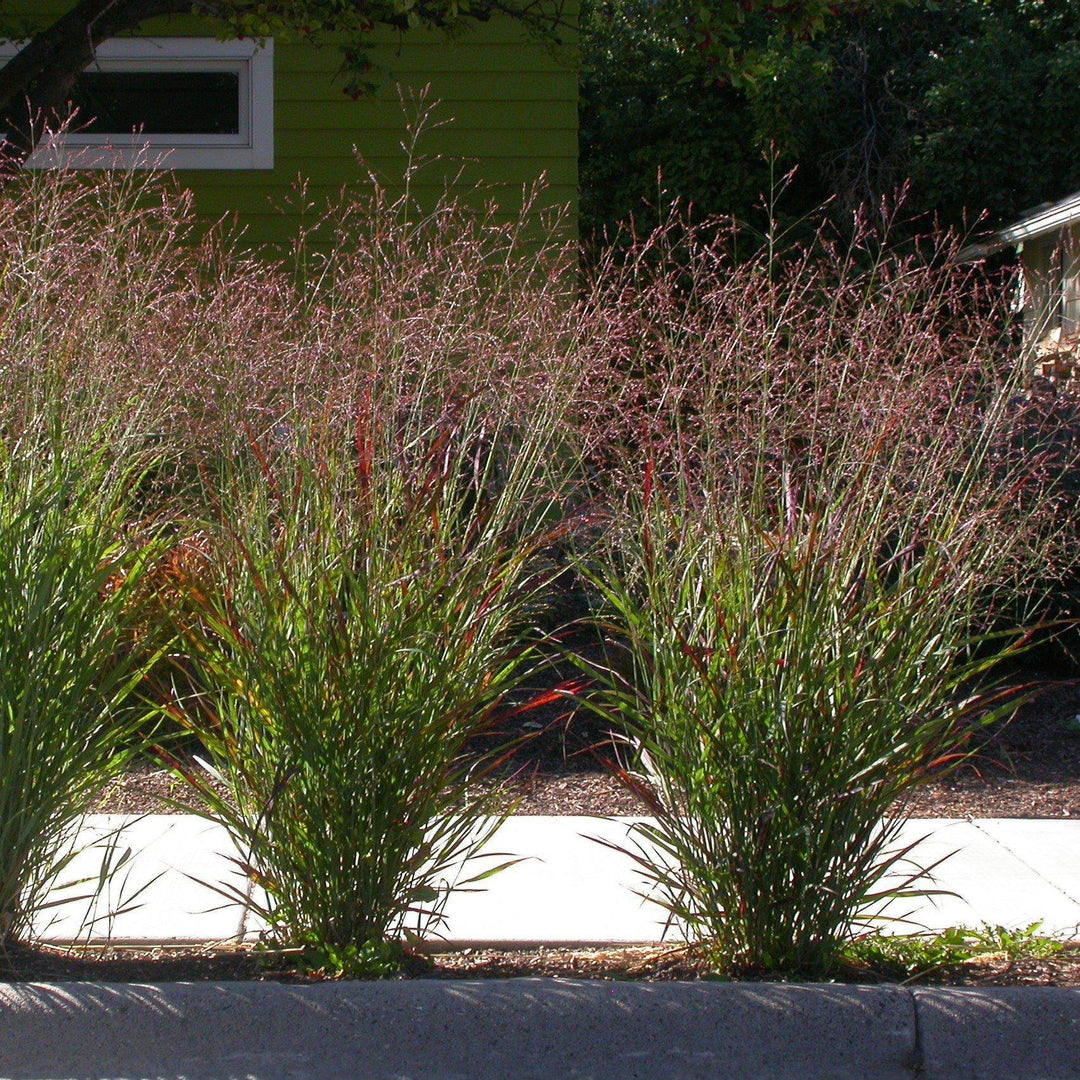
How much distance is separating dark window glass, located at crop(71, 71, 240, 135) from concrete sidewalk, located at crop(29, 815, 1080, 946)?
630 cm

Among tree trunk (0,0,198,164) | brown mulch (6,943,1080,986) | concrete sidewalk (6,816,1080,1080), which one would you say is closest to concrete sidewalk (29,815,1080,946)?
brown mulch (6,943,1080,986)

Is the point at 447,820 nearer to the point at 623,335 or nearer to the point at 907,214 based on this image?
the point at 623,335

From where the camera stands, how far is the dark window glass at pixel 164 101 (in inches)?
378

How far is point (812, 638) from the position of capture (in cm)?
310

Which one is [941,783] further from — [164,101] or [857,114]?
[857,114]

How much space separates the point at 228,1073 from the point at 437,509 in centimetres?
143

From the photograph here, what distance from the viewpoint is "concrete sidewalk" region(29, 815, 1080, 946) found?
3.81m

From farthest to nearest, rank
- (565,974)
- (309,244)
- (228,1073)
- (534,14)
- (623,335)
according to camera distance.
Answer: (309,244), (534,14), (623,335), (565,974), (228,1073)

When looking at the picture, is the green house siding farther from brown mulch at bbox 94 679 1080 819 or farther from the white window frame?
brown mulch at bbox 94 679 1080 819

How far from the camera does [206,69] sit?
9.58 metres

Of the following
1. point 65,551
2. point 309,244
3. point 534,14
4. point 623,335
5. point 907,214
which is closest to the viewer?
point 65,551

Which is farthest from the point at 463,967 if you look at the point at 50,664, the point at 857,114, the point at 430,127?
the point at 857,114

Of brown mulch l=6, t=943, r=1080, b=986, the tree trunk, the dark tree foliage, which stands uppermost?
the dark tree foliage

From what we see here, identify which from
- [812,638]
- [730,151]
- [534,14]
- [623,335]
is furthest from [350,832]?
[730,151]
